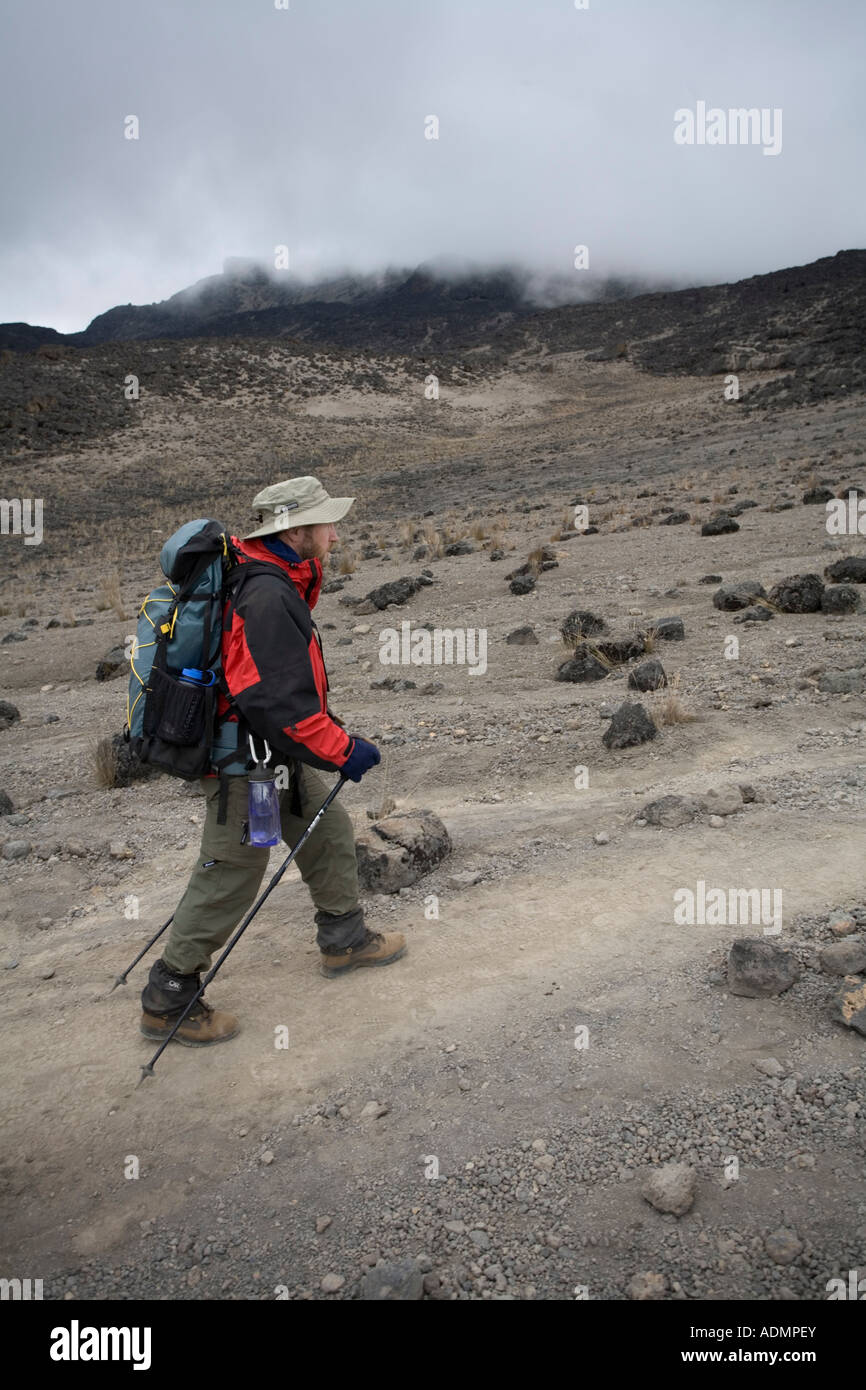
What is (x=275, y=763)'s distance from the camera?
9.74 feet

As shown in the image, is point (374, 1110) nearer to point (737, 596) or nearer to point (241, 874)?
point (241, 874)

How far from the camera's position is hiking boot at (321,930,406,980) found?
11.4 feet

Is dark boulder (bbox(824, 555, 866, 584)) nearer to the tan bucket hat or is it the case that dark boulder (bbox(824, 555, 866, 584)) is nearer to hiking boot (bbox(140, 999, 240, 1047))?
the tan bucket hat

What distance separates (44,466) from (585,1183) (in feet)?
116

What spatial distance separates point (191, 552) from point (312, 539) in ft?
1.46

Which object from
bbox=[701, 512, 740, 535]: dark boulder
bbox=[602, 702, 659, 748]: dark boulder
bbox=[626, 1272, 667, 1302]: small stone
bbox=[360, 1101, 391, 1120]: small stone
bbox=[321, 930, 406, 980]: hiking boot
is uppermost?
bbox=[701, 512, 740, 535]: dark boulder

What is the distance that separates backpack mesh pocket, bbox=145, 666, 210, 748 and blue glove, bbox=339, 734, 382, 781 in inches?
19.2

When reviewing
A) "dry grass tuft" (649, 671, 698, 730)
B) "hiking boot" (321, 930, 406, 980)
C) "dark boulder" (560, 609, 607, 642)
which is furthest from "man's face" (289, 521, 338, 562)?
"dark boulder" (560, 609, 607, 642)

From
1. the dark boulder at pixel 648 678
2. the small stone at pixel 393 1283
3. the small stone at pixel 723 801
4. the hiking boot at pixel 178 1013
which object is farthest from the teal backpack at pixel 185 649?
the dark boulder at pixel 648 678

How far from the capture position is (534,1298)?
2.09 meters

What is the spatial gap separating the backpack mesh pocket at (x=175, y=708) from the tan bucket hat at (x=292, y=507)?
556 millimetres

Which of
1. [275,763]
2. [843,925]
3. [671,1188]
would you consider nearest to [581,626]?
[843,925]

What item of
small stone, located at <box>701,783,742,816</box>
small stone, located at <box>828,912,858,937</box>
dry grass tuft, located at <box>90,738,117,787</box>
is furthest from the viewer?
dry grass tuft, located at <box>90,738,117,787</box>
